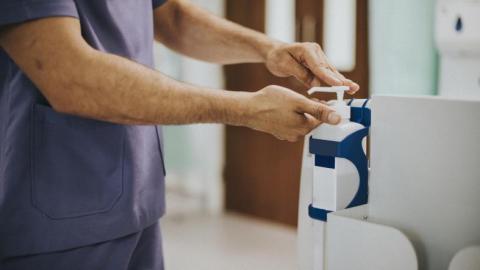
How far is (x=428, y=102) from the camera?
0.86 m

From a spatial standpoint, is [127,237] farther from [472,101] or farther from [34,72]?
[472,101]

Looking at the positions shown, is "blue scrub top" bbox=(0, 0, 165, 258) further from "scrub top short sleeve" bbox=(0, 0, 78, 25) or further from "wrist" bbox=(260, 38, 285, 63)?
"wrist" bbox=(260, 38, 285, 63)

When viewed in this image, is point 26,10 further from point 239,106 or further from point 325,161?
point 325,161

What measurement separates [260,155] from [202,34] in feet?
8.39

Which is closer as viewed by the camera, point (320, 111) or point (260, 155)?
point (320, 111)

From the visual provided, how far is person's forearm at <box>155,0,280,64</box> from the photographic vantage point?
4.53 ft

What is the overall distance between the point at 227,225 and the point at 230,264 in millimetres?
755

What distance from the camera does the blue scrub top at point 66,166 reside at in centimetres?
104

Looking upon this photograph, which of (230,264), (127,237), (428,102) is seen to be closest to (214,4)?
(230,264)

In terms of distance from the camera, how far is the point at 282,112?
97 centimetres

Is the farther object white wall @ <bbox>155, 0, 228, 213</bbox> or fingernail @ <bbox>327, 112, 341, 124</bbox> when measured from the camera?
white wall @ <bbox>155, 0, 228, 213</bbox>

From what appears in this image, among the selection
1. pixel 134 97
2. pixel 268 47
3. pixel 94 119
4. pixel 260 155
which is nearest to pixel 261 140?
pixel 260 155

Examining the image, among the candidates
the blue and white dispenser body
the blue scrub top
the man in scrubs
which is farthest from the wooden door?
the blue and white dispenser body

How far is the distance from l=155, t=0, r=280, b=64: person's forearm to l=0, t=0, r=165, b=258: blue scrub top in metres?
0.29
